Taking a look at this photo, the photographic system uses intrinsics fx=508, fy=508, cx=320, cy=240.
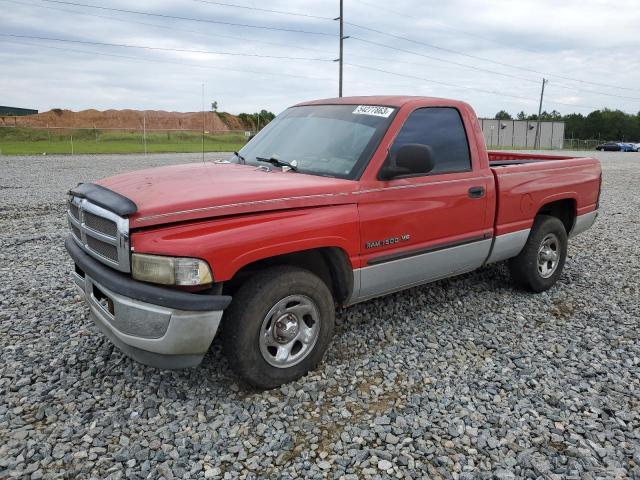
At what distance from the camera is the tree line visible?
95.1 meters

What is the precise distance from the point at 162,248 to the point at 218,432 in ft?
3.67

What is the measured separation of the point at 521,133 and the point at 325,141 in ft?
258

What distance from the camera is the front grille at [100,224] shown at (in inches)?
117

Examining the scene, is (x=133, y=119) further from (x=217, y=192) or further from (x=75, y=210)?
(x=217, y=192)

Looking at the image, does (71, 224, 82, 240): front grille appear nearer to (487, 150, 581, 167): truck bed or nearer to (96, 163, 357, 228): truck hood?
(96, 163, 357, 228): truck hood

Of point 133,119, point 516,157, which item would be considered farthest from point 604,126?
point 516,157

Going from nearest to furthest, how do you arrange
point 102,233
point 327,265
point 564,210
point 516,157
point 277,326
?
point 102,233, point 277,326, point 327,265, point 564,210, point 516,157

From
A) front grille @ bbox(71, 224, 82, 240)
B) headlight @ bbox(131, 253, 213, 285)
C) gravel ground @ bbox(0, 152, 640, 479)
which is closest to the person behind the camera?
gravel ground @ bbox(0, 152, 640, 479)

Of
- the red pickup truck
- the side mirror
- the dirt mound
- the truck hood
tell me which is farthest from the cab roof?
the dirt mound

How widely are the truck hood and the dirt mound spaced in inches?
2647

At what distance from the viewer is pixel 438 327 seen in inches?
174

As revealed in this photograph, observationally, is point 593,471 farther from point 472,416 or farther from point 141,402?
point 141,402

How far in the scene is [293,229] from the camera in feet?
10.5

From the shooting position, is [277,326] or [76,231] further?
[76,231]
